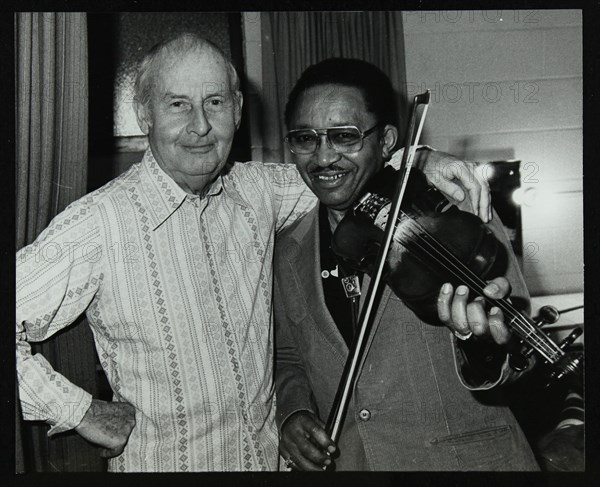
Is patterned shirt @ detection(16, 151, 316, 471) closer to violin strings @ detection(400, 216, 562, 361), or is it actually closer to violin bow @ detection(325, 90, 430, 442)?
violin bow @ detection(325, 90, 430, 442)

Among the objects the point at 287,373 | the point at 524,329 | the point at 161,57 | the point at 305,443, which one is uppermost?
the point at 161,57

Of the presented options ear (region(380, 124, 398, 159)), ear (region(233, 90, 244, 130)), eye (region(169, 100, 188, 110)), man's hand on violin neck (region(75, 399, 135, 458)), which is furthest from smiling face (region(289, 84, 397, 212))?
man's hand on violin neck (region(75, 399, 135, 458))

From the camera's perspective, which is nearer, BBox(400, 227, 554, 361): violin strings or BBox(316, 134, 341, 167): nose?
BBox(400, 227, 554, 361): violin strings

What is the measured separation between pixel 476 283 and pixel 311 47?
58cm

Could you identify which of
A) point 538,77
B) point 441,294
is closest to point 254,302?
point 441,294

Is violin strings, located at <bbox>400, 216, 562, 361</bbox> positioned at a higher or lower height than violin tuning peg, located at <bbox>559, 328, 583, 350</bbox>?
higher

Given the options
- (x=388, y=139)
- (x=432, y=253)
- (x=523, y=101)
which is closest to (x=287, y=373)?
(x=432, y=253)

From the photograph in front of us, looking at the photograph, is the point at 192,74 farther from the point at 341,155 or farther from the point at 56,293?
the point at 56,293

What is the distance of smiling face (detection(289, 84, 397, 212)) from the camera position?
4.25ft

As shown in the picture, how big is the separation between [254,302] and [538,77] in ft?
2.38

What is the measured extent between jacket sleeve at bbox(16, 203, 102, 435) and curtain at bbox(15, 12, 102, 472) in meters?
0.03

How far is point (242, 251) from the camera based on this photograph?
136 cm

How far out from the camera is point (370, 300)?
1.27 metres
